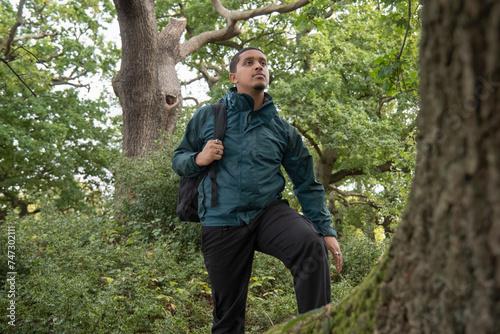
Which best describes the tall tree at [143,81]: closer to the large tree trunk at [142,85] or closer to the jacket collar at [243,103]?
the large tree trunk at [142,85]

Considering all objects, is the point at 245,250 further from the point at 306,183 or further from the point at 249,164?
the point at 306,183

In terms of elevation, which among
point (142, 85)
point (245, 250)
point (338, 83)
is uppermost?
point (338, 83)

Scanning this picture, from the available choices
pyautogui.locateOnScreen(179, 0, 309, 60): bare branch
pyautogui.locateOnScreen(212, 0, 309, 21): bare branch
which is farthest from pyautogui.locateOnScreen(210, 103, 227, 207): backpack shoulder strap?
pyautogui.locateOnScreen(212, 0, 309, 21): bare branch

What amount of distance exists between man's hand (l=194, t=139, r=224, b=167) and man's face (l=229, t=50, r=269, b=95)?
569 mm

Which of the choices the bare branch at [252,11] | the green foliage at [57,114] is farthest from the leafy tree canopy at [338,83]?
the green foliage at [57,114]

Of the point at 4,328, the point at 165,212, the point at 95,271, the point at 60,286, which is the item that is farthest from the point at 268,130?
the point at 165,212

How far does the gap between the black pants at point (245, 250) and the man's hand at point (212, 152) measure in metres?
0.46

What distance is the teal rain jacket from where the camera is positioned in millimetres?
3069

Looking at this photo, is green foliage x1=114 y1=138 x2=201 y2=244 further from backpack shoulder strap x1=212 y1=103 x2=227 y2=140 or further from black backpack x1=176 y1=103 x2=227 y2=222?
backpack shoulder strap x1=212 y1=103 x2=227 y2=140

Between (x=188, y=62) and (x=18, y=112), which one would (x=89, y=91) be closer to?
(x=18, y=112)

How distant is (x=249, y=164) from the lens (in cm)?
312

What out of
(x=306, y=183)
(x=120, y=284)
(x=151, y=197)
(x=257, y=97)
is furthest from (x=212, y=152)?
(x=151, y=197)

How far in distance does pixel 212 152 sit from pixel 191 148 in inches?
17.6

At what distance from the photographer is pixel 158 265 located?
621cm
